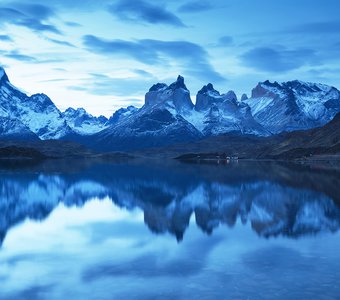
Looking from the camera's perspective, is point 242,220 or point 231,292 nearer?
point 231,292

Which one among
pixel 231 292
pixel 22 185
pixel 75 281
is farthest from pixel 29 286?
pixel 22 185

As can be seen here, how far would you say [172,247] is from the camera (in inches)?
1762

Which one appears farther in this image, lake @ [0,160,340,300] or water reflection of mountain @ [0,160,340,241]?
water reflection of mountain @ [0,160,340,241]

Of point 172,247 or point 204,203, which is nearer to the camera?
point 172,247

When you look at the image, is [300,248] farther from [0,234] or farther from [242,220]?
[0,234]

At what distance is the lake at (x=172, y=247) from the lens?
3153 centimetres

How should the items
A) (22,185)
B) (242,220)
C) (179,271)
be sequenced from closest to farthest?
(179,271) < (242,220) < (22,185)

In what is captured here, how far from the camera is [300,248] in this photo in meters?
43.1

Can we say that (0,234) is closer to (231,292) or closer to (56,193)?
(231,292)

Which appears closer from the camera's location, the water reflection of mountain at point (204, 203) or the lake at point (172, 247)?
the lake at point (172, 247)

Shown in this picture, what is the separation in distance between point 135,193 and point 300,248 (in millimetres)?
54927

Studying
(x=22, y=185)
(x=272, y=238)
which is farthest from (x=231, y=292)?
(x=22, y=185)

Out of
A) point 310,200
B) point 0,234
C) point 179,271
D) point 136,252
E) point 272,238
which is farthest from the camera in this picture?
point 310,200

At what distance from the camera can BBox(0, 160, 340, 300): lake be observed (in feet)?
103
